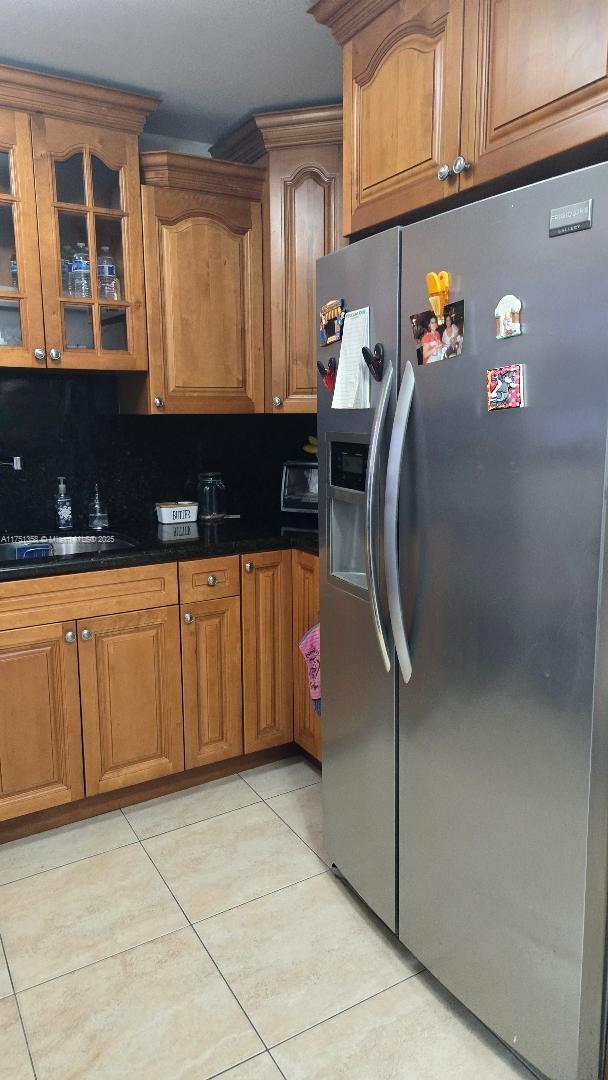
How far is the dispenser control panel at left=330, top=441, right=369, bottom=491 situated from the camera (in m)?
1.75

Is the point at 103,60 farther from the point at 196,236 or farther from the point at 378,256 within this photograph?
the point at 378,256

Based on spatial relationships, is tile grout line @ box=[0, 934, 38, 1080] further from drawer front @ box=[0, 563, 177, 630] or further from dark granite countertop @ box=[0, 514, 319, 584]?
dark granite countertop @ box=[0, 514, 319, 584]

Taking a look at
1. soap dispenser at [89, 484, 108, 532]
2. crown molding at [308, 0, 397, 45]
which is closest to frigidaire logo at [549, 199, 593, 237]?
crown molding at [308, 0, 397, 45]

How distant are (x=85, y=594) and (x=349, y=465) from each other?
1.00m

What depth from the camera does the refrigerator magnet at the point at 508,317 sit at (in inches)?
49.7

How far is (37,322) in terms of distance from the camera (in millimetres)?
2375

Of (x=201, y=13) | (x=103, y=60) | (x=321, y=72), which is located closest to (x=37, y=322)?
(x=103, y=60)

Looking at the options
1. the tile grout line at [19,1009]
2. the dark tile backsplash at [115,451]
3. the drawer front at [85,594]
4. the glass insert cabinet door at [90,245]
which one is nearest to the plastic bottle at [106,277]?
the glass insert cabinet door at [90,245]

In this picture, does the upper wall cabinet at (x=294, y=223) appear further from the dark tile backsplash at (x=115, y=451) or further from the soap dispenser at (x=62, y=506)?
the soap dispenser at (x=62, y=506)

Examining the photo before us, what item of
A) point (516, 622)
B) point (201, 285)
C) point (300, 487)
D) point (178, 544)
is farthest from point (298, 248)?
point (516, 622)

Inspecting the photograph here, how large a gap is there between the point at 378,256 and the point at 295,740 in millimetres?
1829

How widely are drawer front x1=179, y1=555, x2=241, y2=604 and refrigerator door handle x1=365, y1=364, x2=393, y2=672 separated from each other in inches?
37.4

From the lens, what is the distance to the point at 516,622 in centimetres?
133

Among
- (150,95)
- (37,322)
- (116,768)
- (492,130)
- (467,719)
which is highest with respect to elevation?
(150,95)
